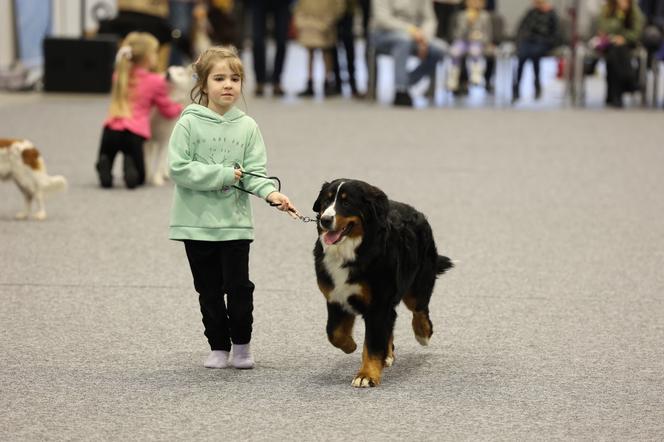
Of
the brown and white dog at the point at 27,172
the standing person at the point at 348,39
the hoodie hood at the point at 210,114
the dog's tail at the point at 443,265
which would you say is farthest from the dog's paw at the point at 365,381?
the standing person at the point at 348,39

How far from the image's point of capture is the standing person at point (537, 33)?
13.2m

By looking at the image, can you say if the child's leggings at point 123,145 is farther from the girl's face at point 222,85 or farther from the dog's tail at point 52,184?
the girl's face at point 222,85

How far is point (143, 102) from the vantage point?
7.78 metres

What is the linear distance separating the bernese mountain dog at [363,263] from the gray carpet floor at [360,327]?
0.53 ft

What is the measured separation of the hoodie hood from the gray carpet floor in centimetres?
86

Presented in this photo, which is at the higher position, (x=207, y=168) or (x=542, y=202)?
(x=207, y=168)

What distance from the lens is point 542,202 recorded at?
7.55 meters

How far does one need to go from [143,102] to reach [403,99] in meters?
5.33

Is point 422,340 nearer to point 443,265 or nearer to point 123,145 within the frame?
point 443,265

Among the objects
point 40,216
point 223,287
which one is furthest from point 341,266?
point 40,216

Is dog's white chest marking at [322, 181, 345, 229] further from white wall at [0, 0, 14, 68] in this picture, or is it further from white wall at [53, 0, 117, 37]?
white wall at [53, 0, 117, 37]

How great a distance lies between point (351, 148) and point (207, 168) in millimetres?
5916

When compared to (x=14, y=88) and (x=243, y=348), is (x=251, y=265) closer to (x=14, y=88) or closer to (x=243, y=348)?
(x=243, y=348)

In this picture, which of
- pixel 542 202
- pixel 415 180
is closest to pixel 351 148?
pixel 415 180
